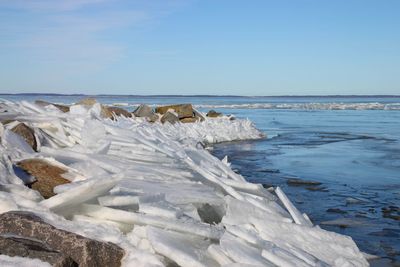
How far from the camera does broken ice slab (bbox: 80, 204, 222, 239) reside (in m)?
3.55

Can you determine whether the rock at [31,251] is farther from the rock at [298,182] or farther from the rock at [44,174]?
the rock at [298,182]

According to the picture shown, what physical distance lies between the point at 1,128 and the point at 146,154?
5.05 ft

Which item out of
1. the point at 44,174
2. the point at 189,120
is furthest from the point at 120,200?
the point at 189,120

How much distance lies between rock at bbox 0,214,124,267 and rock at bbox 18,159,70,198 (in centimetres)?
78

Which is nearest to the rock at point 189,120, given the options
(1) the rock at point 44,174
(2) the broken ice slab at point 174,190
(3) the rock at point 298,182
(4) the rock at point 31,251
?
(3) the rock at point 298,182

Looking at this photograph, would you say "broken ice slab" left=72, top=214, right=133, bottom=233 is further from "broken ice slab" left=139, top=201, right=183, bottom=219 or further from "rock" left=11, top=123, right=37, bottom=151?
"rock" left=11, top=123, right=37, bottom=151

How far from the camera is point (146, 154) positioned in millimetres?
5488

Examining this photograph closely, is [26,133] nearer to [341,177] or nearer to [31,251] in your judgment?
[31,251]

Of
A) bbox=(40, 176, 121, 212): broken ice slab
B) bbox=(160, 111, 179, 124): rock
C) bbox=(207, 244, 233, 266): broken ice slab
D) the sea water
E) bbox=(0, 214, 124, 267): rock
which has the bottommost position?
the sea water

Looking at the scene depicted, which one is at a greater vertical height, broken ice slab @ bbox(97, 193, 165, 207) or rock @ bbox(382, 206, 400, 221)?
broken ice slab @ bbox(97, 193, 165, 207)

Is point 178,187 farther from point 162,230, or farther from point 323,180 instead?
point 323,180

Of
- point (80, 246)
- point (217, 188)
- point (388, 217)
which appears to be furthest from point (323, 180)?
point (80, 246)

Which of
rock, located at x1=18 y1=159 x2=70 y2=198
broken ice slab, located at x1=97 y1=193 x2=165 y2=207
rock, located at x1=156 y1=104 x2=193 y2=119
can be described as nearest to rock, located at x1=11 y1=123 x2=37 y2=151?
rock, located at x1=18 y1=159 x2=70 y2=198

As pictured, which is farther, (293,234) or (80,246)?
(293,234)
